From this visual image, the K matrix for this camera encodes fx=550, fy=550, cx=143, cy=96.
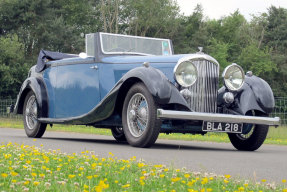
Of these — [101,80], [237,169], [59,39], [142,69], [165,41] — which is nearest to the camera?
[237,169]

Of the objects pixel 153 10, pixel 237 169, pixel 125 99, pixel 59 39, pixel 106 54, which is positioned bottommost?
pixel 237 169

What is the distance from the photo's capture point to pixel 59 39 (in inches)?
1880

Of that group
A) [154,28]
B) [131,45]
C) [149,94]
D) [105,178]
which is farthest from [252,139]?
[154,28]

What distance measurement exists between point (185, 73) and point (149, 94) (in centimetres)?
76

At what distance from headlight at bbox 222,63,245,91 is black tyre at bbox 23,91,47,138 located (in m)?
4.15

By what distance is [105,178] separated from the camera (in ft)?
15.1

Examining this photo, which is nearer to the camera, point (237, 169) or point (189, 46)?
point (237, 169)

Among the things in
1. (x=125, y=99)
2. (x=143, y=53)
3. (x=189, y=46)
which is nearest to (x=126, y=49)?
(x=143, y=53)

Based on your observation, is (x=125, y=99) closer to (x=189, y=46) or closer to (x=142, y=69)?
(x=142, y=69)

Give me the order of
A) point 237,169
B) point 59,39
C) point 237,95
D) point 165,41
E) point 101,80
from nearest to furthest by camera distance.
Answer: point 237,169
point 237,95
point 101,80
point 165,41
point 59,39

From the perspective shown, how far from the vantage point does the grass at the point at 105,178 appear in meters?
4.19

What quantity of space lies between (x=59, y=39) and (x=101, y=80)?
38.7 meters

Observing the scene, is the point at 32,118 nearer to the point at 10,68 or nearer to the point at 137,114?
the point at 137,114

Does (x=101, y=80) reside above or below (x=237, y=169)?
above
